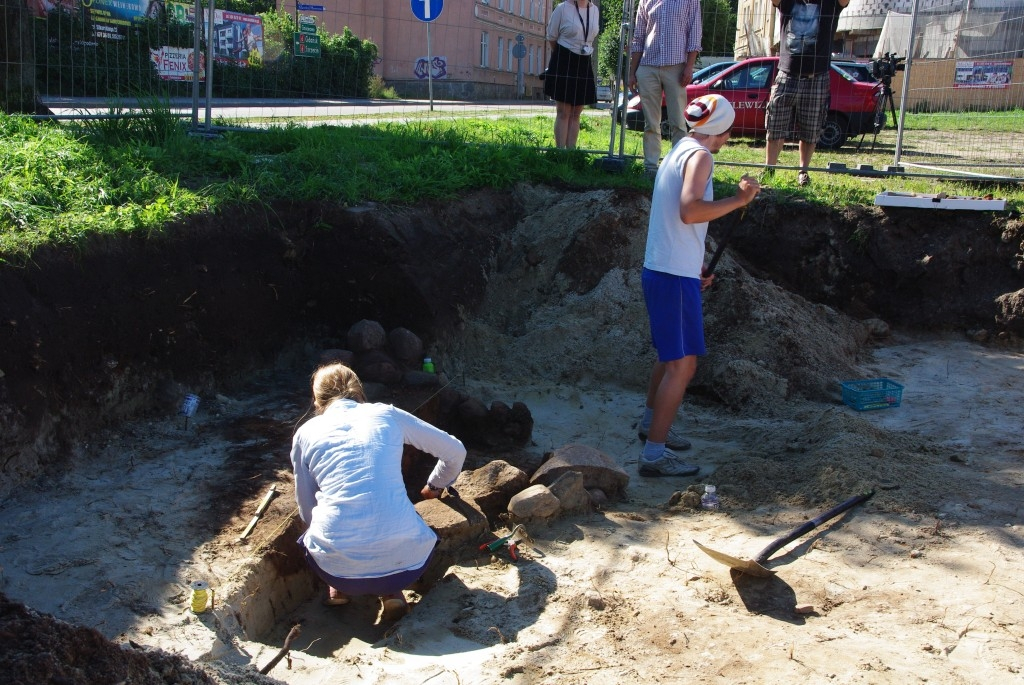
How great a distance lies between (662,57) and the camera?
8.08 m

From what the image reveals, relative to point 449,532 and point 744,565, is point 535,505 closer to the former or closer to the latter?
point 449,532

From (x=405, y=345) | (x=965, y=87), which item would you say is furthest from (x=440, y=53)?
(x=405, y=345)

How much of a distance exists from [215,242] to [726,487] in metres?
3.48

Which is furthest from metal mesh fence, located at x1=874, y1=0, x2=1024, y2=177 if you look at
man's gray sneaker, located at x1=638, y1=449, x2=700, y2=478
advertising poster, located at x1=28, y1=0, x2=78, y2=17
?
advertising poster, located at x1=28, y1=0, x2=78, y2=17

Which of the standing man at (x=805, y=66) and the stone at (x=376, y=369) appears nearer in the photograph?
the stone at (x=376, y=369)

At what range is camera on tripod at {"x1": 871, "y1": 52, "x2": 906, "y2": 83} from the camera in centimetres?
1273

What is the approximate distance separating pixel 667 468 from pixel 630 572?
1.29 m

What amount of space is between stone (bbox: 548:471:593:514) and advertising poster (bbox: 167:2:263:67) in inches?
266

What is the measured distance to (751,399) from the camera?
615 cm

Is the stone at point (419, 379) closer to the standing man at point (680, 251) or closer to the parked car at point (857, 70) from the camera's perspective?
the standing man at point (680, 251)

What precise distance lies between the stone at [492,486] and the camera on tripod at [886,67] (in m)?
10.5

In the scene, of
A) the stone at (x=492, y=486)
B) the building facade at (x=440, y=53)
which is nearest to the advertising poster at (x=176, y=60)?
the building facade at (x=440, y=53)

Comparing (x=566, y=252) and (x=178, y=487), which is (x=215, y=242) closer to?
(x=178, y=487)

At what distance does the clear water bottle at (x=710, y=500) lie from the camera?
4.65 metres
